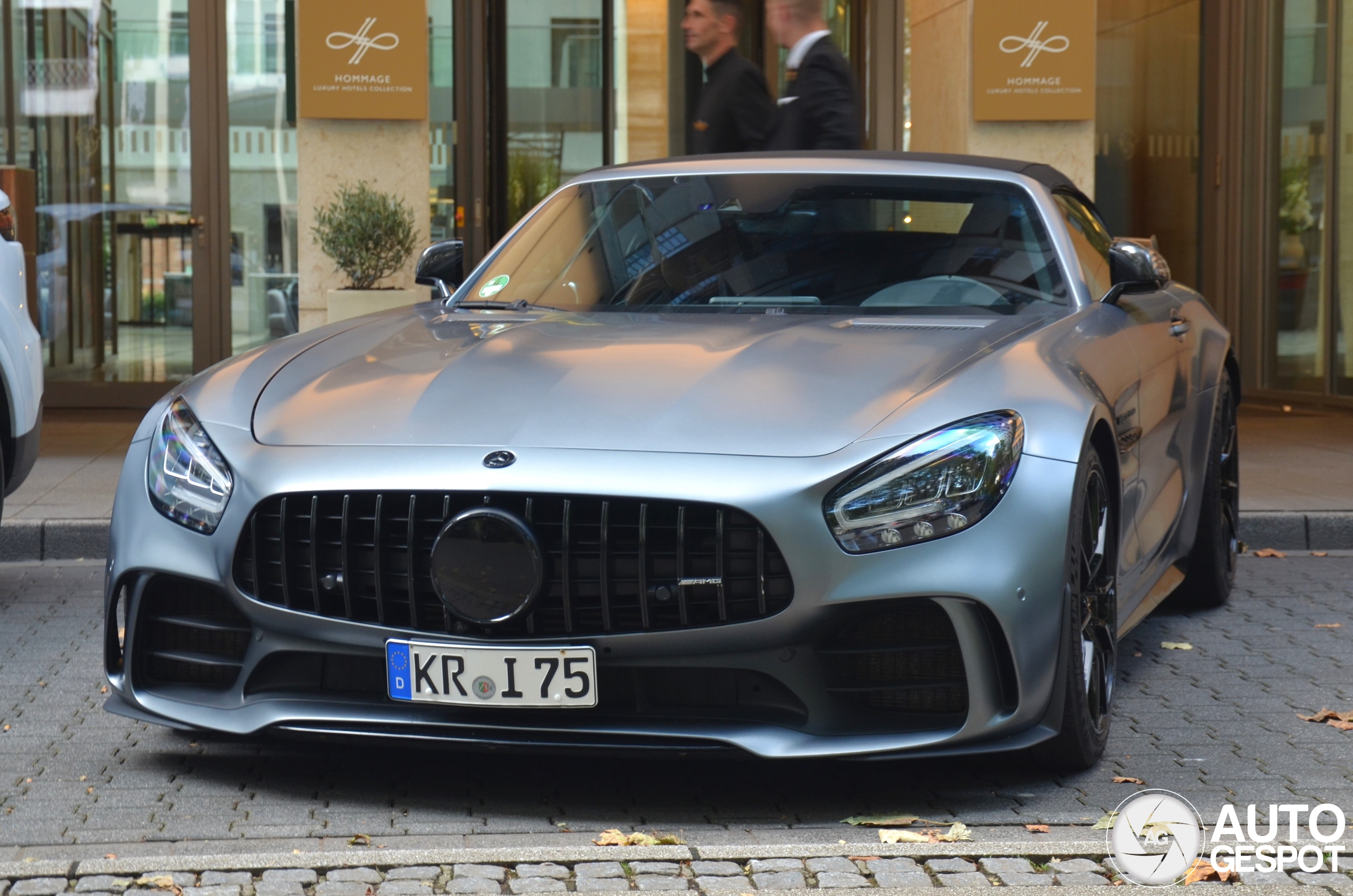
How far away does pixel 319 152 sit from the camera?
11.2m

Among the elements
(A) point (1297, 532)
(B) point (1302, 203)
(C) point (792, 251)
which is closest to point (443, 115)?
(B) point (1302, 203)

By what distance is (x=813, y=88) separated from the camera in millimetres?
5941

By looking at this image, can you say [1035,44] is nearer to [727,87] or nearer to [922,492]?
[727,87]

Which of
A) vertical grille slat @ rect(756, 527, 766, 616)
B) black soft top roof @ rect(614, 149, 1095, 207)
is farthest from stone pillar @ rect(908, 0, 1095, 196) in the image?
vertical grille slat @ rect(756, 527, 766, 616)

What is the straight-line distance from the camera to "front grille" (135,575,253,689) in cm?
350

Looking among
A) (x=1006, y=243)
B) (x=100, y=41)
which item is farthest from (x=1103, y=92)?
(x=1006, y=243)

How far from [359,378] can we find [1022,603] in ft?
4.98

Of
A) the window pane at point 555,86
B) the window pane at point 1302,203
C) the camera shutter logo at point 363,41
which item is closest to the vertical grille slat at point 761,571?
the camera shutter logo at point 363,41

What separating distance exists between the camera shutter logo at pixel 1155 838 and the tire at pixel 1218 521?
203 cm

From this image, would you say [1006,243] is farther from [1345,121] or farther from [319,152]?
[1345,121]

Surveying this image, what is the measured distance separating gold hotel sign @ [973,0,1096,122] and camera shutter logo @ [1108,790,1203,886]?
8414 mm

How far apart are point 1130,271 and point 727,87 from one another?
219 centimetres

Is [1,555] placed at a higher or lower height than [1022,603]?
lower

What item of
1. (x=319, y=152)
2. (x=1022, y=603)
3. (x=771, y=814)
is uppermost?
(x=319, y=152)
